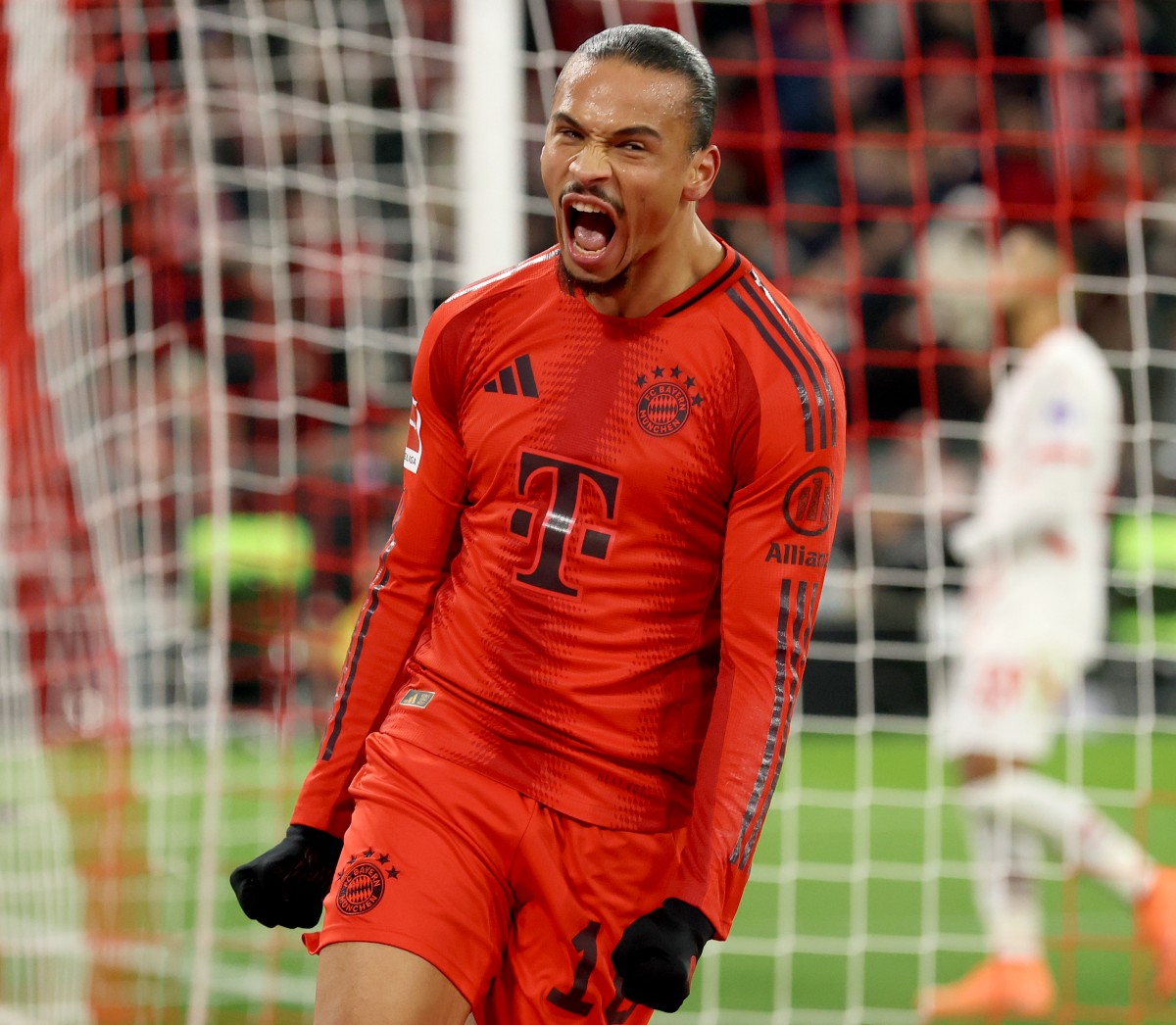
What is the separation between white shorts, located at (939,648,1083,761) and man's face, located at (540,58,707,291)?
3263 mm

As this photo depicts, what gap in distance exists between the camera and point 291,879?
256cm

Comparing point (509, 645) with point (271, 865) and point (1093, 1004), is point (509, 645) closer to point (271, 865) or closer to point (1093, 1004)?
point (271, 865)

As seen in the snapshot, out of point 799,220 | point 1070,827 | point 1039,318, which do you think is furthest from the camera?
point 799,220

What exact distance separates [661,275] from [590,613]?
482 mm

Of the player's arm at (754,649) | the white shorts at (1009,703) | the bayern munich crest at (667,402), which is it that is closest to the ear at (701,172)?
the bayern munich crest at (667,402)

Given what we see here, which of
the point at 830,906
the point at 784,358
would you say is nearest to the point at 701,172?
the point at 784,358

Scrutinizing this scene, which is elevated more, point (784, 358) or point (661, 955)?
point (784, 358)

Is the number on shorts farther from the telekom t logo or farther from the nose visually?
the nose

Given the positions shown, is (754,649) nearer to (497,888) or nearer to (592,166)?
(497,888)

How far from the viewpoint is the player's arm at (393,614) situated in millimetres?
2613

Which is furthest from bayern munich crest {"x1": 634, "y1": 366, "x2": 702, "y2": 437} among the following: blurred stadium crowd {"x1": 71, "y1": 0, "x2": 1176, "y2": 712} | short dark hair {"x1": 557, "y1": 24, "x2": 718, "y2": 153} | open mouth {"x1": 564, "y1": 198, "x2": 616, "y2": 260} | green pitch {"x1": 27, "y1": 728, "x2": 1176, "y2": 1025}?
blurred stadium crowd {"x1": 71, "y1": 0, "x2": 1176, "y2": 712}

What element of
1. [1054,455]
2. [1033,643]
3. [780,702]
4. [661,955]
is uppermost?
[1054,455]

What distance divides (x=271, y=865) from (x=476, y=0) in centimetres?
257

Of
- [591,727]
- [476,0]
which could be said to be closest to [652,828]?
[591,727]
